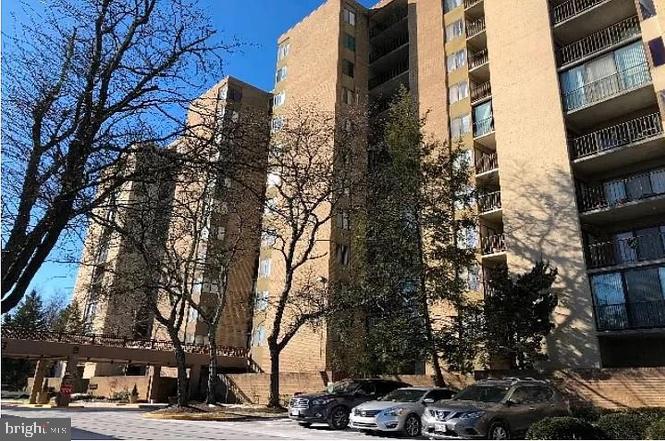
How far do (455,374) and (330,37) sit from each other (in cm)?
3146

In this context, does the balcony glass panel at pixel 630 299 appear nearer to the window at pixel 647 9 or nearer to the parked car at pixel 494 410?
the parked car at pixel 494 410

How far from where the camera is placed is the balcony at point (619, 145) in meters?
23.0

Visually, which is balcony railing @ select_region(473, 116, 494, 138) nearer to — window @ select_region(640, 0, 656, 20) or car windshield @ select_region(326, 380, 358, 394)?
window @ select_region(640, 0, 656, 20)

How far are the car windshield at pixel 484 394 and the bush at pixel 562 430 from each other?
1366mm

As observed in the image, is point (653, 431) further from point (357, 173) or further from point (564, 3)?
point (564, 3)

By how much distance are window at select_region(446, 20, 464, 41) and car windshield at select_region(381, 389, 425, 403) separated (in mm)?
28288

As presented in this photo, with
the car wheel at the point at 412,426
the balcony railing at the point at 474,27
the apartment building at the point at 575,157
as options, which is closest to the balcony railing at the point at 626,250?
the apartment building at the point at 575,157

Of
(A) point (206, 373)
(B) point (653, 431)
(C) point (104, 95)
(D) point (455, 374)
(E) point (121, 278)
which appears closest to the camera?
(C) point (104, 95)

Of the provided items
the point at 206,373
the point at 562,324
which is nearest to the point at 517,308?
Answer: the point at 562,324

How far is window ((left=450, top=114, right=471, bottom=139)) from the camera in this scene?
3353 centimetres

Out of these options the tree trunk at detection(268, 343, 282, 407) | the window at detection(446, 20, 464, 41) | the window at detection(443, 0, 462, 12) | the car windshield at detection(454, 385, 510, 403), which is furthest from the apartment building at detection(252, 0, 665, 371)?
the car windshield at detection(454, 385, 510, 403)

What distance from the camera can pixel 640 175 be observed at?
77.5 ft

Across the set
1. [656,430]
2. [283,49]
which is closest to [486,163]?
[656,430]

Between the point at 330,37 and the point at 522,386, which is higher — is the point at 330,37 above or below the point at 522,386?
above
